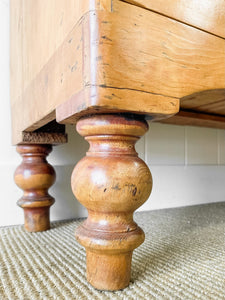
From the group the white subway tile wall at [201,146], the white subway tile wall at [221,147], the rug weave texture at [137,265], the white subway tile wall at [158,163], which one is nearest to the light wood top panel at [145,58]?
the rug weave texture at [137,265]

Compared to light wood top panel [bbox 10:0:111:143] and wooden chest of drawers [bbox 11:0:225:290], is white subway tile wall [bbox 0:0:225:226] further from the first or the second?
wooden chest of drawers [bbox 11:0:225:290]

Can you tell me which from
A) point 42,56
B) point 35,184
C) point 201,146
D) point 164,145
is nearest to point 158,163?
point 164,145

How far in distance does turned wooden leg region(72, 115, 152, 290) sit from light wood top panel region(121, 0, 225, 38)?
0.13 m

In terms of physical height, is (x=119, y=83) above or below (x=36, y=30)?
below

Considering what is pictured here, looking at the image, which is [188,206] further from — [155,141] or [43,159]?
[43,159]

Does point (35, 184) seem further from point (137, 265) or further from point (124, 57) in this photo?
point (124, 57)

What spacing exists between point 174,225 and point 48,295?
1.53ft

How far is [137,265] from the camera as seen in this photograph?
0.44 meters

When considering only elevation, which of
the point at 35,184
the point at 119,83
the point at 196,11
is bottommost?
the point at 35,184

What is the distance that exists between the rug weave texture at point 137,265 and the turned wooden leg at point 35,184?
0.04 meters

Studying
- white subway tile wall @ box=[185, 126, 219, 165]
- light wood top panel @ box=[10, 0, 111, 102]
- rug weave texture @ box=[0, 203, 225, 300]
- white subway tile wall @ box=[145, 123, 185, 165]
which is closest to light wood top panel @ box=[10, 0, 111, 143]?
light wood top panel @ box=[10, 0, 111, 102]

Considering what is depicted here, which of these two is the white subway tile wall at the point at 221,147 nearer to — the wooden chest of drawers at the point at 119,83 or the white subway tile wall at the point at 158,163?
the white subway tile wall at the point at 158,163

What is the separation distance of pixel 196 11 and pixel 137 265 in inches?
15.1

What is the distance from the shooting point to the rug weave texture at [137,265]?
1.18 feet
